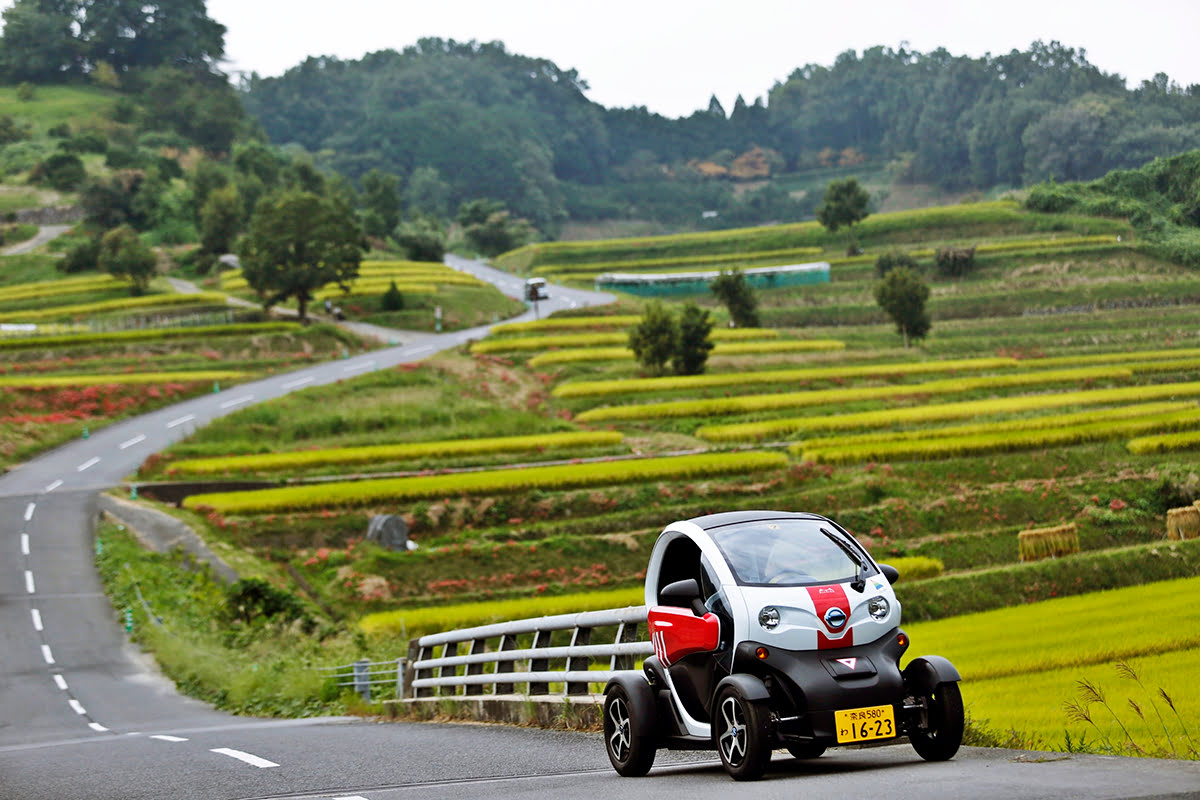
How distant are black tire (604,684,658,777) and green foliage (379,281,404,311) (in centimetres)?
8146

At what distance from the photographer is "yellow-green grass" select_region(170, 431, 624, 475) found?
49500 mm

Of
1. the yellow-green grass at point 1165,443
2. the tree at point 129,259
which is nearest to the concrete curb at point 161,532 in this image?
the yellow-green grass at point 1165,443

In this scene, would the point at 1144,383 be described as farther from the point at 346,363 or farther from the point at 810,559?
the point at 810,559

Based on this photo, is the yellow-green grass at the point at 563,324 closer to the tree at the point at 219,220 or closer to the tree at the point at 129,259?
the tree at the point at 129,259

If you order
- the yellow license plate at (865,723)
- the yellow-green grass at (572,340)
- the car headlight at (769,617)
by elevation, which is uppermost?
the car headlight at (769,617)

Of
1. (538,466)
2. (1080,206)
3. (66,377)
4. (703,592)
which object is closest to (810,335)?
(1080,206)

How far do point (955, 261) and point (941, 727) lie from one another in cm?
8836

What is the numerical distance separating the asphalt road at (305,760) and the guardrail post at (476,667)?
0.77 metres

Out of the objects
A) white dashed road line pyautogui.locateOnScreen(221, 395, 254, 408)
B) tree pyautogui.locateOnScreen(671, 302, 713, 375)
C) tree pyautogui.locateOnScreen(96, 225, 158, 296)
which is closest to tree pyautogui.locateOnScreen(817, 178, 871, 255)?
tree pyautogui.locateOnScreen(671, 302, 713, 375)

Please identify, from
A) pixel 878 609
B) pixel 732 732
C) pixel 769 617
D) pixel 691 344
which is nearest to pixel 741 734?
pixel 732 732

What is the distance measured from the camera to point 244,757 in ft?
43.2

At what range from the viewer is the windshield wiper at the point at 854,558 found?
9242 millimetres

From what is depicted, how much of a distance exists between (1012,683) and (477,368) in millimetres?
53192

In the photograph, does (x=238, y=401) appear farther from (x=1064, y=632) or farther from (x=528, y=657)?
(x=528, y=657)
